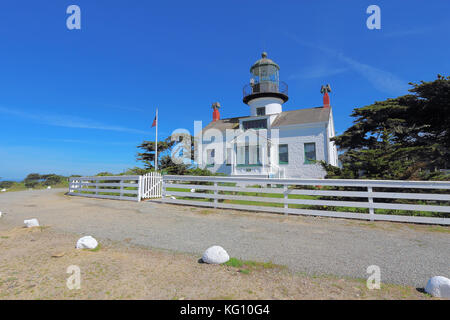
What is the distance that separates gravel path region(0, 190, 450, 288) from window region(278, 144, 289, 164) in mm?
14052

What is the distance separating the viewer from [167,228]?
18.4 feet

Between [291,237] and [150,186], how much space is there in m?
7.96

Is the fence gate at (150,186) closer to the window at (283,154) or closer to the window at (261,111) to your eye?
the window at (283,154)

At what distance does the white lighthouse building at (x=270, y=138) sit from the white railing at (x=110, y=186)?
10466 millimetres

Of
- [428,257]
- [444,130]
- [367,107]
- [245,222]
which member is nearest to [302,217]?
[245,222]

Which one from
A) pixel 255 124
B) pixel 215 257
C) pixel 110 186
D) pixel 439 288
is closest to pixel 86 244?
pixel 215 257

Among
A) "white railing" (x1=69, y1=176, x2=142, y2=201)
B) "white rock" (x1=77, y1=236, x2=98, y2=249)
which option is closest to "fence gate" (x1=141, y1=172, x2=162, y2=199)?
"white railing" (x1=69, y1=176, x2=142, y2=201)

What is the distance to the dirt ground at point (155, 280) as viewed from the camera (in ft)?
7.93

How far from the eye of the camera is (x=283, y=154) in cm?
2047

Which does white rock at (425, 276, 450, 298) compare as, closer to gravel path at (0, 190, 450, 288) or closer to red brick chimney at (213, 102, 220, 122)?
gravel path at (0, 190, 450, 288)

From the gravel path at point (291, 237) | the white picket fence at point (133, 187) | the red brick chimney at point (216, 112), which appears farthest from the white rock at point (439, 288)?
the red brick chimney at point (216, 112)

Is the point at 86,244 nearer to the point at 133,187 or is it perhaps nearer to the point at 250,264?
the point at 250,264
